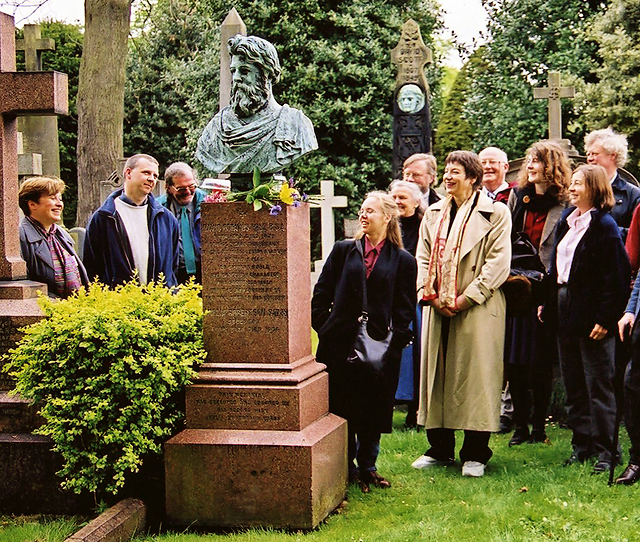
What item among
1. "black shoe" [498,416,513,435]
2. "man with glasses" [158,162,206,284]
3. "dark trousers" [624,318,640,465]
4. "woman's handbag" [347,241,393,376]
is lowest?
"black shoe" [498,416,513,435]

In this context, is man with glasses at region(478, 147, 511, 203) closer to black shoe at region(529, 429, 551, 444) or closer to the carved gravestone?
black shoe at region(529, 429, 551, 444)

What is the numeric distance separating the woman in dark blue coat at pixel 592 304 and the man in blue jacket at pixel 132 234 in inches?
113

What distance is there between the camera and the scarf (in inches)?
260

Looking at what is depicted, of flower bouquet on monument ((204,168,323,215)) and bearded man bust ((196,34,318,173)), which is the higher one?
bearded man bust ((196,34,318,173))

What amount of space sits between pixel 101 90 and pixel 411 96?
4.75 meters

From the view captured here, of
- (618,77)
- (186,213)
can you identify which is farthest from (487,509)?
(618,77)

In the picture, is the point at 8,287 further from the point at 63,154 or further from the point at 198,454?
the point at 63,154

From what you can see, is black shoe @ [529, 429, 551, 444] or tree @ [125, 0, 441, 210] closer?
black shoe @ [529, 429, 551, 444]

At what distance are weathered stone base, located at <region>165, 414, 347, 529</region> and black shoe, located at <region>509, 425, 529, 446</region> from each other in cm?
248

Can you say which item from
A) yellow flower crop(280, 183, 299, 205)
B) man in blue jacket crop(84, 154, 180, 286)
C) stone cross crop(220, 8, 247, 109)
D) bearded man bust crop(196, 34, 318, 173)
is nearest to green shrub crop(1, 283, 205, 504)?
yellow flower crop(280, 183, 299, 205)

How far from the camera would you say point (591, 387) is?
6.77 metres

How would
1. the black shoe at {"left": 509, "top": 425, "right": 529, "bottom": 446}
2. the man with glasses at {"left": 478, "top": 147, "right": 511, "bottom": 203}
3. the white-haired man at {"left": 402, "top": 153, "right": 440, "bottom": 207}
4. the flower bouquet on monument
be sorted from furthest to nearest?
the white-haired man at {"left": 402, "top": 153, "right": 440, "bottom": 207} → the man with glasses at {"left": 478, "top": 147, "right": 511, "bottom": 203} → the black shoe at {"left": 509, "top": 425, "right": 529, "bottom": 446} → the flower bouquet on monument

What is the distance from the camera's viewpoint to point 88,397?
5574mm

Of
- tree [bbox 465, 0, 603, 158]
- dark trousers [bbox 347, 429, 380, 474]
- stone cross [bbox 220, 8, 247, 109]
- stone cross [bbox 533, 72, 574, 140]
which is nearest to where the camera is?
dark trousers [bbox 347, 429, 380, 474]
